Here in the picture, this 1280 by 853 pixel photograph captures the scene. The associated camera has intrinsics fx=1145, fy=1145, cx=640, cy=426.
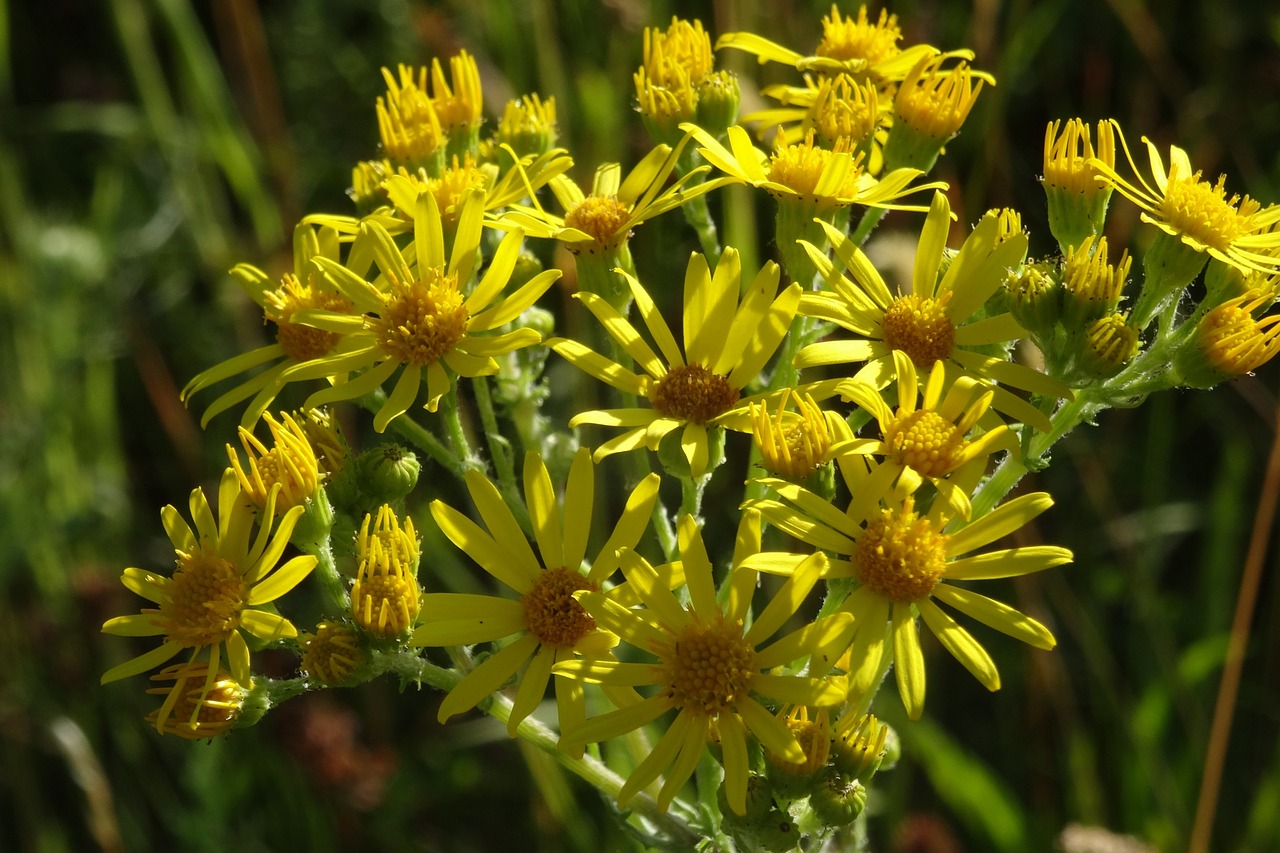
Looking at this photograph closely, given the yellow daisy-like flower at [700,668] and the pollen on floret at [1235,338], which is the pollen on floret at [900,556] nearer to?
the yellow daisy-like flower at [700,668]

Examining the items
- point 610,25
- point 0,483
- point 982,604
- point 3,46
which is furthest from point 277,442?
point 3,46

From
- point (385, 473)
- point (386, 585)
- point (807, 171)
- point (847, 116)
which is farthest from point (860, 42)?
point (386, 585)

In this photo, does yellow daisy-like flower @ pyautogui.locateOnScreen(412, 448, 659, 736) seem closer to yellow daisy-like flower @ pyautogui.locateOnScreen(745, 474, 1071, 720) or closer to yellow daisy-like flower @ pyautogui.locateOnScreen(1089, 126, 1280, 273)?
yellow daisy-like flower @ pyautogui.locateOnScreen(745, 474, 1071, 720)

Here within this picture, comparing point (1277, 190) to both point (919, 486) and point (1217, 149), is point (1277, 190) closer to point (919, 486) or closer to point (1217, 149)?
point (1217, 149)

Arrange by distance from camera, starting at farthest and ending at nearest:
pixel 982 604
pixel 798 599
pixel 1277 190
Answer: pixel 1277 190 → pixel 982 604 → pixel 798 599

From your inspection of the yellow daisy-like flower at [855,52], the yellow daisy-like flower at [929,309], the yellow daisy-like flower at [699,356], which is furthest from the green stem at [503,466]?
the yellow daisy-like flower at [855,52]

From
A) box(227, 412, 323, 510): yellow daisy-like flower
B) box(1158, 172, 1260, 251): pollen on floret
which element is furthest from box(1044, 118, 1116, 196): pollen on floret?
box(227, 412, 323, 510): yellow daisy-like flower

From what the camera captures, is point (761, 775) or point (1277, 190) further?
point (1277, 190)
